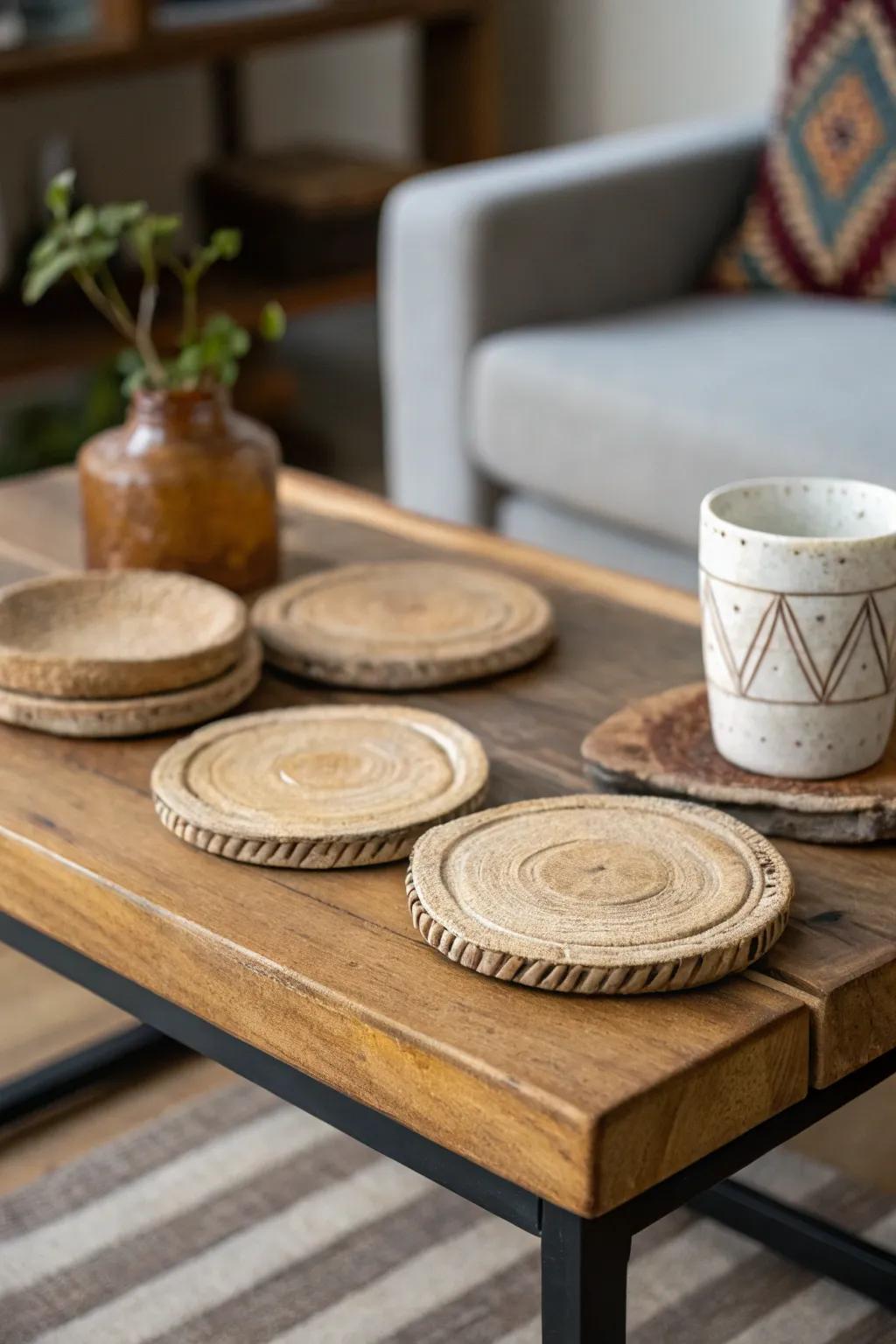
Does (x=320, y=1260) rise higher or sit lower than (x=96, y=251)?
lower

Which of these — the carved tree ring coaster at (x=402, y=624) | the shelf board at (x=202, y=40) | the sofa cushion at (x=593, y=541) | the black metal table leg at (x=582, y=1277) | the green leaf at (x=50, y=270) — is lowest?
the sofa cushion at (x=593, y=541)

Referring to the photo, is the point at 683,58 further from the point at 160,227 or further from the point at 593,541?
the point at 160,227

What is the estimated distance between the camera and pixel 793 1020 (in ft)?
2.52

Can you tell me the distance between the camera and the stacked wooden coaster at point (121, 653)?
Answer: 41.8 inches

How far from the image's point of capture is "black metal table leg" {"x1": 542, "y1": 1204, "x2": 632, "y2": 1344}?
2.39 ft

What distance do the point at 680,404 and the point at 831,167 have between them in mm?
522

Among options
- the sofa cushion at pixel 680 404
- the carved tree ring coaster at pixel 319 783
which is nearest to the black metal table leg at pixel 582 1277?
the carved tree ring coaster at pixel 319 783

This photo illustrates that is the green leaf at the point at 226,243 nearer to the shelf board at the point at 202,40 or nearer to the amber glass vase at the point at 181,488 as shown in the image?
the amber glass vase at the point at 181,488

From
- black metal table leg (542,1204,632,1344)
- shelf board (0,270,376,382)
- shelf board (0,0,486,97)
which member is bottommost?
shelf board (0,270,376,382)

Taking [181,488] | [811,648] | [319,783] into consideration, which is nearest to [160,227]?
[181,488]

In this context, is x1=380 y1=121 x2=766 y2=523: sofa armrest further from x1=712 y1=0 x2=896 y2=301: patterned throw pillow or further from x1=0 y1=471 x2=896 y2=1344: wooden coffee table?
x1=0 y1=471 x2=896 y2=1344: wooden coffee table

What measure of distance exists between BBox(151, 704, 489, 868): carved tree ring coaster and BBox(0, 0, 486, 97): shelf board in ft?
6.75

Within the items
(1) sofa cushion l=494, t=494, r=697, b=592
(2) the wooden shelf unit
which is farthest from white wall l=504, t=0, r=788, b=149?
(1) sofa cushion l=494, t=494, r=697, b=592

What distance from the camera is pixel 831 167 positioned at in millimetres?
2252
